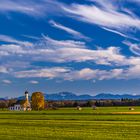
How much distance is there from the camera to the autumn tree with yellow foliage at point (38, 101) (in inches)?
7047

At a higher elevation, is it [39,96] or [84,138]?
[39,96]

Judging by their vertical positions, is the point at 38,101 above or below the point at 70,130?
above

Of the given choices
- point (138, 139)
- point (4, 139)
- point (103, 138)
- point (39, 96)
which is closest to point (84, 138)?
point (103, 138)

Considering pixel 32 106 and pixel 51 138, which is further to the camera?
pixel 32 106

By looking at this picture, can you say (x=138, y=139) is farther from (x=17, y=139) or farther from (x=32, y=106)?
(x=32, y=106)

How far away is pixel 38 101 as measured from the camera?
180 metres

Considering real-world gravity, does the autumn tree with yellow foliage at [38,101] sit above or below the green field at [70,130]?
above

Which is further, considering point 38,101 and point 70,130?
point 38,101

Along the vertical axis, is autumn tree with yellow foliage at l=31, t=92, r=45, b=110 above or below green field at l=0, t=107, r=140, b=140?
above

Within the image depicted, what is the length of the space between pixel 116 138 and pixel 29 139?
7547 millimetres

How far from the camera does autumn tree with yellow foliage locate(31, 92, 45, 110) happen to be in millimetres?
179000

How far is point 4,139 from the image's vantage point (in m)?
34.6

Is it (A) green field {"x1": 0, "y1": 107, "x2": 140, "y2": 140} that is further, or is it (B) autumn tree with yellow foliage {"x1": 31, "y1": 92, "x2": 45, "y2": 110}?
(B) autumn tree with yellow foliage {"x1": 31, "y1": 92, "x2": 45, "y2": 110}

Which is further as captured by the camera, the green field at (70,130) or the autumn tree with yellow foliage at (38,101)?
the autumn tree with yellow foliage at (38,101)
